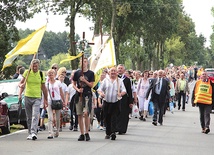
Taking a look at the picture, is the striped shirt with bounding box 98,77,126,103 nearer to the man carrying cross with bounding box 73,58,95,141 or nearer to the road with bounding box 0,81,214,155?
the man carrying cross with bounding box 73,58,95,141

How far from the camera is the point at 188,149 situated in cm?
1362

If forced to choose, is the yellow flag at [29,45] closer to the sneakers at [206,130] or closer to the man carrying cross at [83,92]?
the man carrying cross at [83,92]

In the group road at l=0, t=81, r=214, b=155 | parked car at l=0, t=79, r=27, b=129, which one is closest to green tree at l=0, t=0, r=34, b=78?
parked car at l=0, t=79, r=27, b=129

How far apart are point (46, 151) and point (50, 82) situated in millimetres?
3600

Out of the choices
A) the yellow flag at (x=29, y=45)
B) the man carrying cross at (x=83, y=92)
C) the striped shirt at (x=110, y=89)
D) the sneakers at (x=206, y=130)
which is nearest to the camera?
the man carrying cross at (x=83, y=92)

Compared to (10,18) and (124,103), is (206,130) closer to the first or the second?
(124,103)

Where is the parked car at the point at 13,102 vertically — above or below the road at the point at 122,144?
above

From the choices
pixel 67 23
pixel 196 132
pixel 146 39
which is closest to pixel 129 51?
pixel 146 39

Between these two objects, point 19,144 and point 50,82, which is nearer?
point 19,144

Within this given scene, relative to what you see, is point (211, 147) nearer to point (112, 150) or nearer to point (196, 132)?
point (112, 150)

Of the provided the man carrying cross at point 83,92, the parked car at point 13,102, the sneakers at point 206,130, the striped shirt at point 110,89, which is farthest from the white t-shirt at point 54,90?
the sneakers at point 206,130

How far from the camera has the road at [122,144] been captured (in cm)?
1282

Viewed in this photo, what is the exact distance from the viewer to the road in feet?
42.1

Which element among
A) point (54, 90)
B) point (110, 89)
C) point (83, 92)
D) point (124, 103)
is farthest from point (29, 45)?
point (124, 103)
